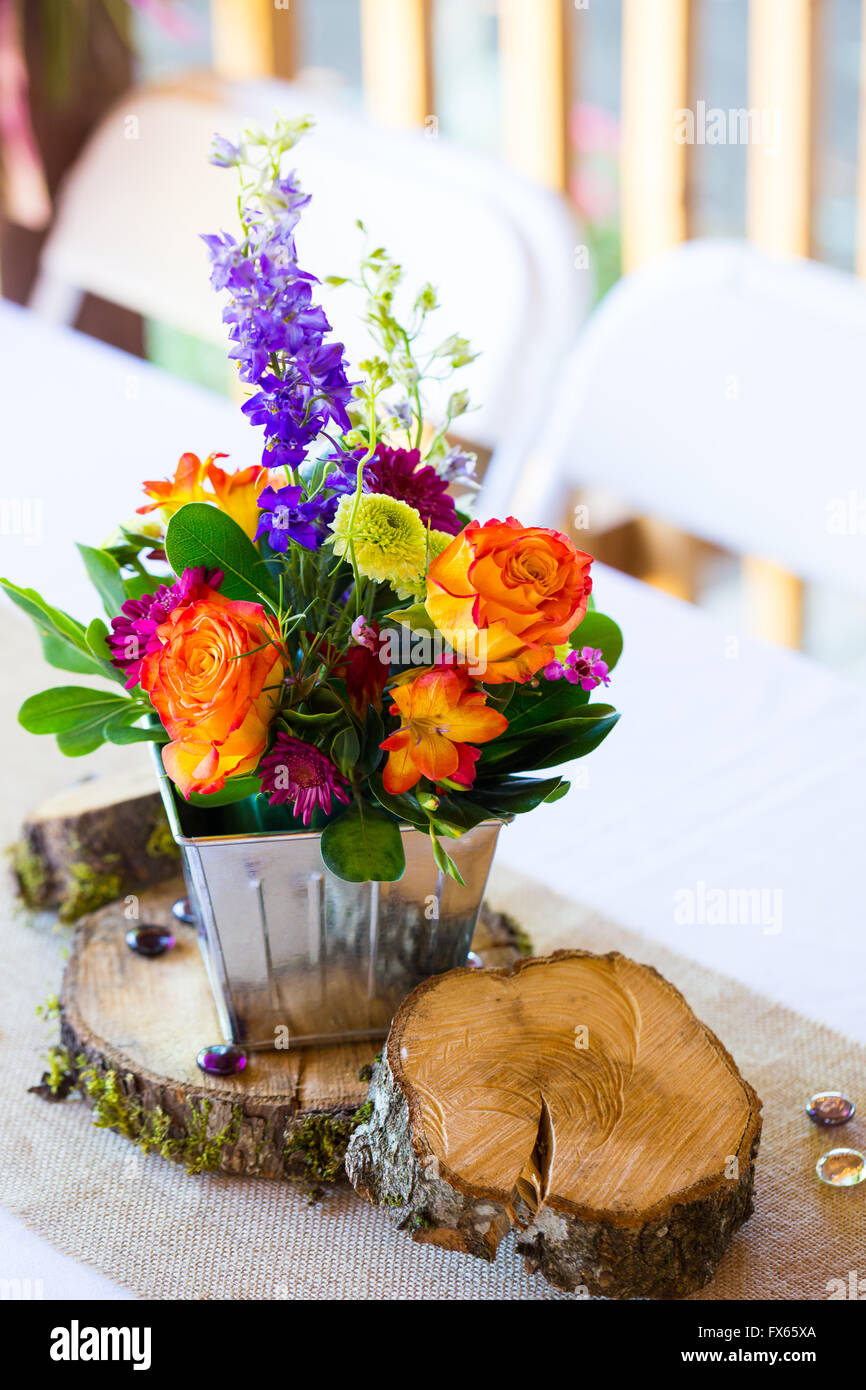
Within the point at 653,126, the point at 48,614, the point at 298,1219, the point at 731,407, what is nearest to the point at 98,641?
the point at 48,614

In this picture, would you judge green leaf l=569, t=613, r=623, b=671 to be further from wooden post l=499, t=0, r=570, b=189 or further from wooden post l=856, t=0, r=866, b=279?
wooden post l=856, t=0, r=866, b=279

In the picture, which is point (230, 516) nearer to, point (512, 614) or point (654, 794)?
point (512, 614)

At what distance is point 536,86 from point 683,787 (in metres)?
1.51

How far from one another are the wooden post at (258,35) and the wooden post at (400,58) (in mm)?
129

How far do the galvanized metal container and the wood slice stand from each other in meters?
0.15

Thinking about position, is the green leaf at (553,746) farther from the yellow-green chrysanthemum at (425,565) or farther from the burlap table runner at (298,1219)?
the burlap table runner at (298,1219)

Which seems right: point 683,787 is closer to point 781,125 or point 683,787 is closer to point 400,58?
point 781,125

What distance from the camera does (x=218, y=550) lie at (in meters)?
0.62

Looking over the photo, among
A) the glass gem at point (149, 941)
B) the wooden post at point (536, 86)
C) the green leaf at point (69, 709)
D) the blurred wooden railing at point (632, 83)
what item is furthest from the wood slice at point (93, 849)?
the blurred wooden railing at point (632, 83)

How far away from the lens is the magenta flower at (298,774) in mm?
597

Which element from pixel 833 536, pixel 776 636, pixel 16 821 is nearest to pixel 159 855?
pixel 16 821

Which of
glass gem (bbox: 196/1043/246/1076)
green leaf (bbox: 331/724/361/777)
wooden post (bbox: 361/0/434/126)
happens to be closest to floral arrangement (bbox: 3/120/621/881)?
green leaf (bbox: 331/724/361/777)

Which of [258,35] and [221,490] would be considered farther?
[258,35]

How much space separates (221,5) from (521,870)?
5.80 feet
